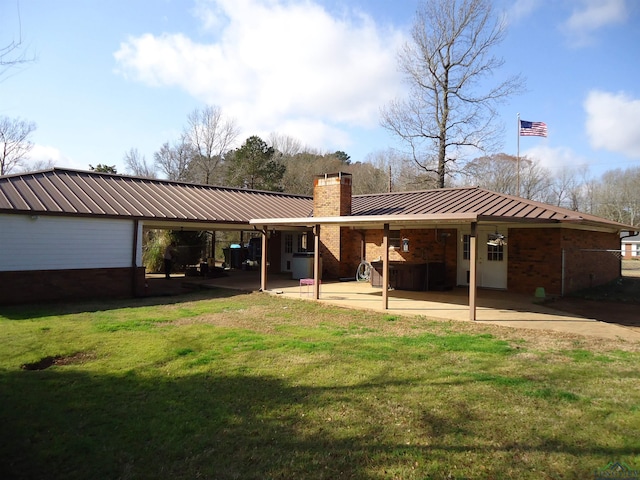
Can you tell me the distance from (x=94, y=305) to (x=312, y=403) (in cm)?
869

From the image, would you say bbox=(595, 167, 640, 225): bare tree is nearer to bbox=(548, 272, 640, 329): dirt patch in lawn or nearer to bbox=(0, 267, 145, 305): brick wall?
bbox=(548, 272, 640, 329): dirt patch in lawn

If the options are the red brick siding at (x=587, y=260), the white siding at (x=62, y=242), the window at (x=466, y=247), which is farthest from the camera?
the window at (x=466, y=247)

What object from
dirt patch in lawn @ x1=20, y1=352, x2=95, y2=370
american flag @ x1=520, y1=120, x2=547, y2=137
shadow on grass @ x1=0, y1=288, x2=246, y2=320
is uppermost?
american flag @ x1=520, y1=120, x2=547, y2=137

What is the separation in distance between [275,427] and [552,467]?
2429 millimetres

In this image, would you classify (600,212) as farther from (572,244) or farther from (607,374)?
(607,374)

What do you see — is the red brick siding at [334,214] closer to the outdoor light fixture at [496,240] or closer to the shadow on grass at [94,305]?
the shadow on grass at [94,305]

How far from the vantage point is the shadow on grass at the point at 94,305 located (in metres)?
9.89

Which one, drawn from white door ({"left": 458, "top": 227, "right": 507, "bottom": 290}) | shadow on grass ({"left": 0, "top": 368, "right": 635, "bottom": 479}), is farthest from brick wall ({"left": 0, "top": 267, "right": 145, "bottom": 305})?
white door ({"left": 458, "top": 227, "right": 507, "bottom": 290})

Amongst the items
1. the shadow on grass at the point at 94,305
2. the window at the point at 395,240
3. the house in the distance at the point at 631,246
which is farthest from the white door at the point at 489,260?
the house in the distance at the point at 631,246

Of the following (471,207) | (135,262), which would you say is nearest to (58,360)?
(135,262)

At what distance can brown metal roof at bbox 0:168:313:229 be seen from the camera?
463 inches

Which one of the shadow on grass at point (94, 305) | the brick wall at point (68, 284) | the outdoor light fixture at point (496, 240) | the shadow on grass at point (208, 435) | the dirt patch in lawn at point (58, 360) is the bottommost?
the shadow on grass at point (208, 435)

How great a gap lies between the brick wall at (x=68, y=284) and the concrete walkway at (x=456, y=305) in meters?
3.13

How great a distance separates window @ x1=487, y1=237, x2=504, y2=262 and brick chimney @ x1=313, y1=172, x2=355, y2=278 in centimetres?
514
